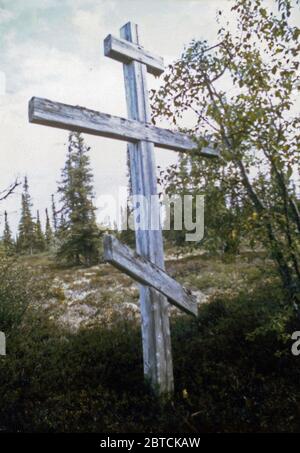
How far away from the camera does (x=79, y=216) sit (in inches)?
892

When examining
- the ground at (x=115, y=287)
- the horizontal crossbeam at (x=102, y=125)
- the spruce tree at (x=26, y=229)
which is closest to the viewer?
the horizontal crossbeam at (x=102, y=125)

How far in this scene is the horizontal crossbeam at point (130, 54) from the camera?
4676 mm

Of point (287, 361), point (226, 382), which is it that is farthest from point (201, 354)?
point (287, 361)

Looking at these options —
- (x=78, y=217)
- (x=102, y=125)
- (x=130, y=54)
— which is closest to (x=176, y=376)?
(x=102, y=125)

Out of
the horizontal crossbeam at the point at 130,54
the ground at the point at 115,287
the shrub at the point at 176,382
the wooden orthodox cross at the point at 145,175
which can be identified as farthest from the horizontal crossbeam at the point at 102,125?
the ground at the point at 115,287

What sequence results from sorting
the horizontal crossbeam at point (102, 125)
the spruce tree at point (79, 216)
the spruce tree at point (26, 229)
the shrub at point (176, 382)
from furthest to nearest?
1. the spruce tree at point (26, 229)
2. the spruce tree at point (79, 216)
3. the shrub at point (176, 382)
4. the horizontal crossbeam at point (102, 125)

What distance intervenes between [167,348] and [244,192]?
269 cm

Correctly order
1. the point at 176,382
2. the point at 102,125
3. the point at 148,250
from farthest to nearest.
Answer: the point at 176,382, the point at 148,250, the point at 102,125

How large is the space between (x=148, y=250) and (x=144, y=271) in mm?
420

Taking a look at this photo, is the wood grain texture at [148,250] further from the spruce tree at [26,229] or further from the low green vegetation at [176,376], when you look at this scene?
the spruce tree at [26,229]

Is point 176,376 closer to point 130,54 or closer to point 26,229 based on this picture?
point 130,54

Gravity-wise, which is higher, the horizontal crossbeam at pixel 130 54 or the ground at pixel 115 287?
the horizontal crossbeam at pixel 130 54
